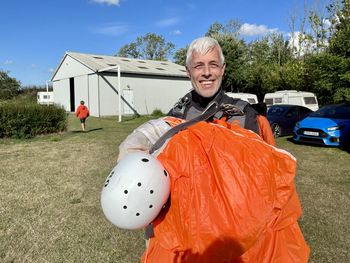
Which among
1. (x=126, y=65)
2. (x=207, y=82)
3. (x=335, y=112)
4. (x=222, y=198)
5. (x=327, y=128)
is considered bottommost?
(x=327, y=128)

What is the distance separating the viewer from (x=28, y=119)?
15.0m

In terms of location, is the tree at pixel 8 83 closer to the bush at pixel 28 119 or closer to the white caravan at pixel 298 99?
the bush at pixel 28 119

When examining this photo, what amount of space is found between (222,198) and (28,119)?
15042mm

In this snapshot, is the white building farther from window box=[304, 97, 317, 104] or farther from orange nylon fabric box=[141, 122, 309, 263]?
orange nylon fabric box=[141, 122, 309, 263]

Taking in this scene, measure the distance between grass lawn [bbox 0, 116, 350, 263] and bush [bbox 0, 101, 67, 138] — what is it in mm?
4314

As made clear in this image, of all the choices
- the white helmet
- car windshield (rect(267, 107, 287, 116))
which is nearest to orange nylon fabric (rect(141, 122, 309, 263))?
the white helmet

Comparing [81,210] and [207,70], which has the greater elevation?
[207,70]

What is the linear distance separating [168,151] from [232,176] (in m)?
0.33

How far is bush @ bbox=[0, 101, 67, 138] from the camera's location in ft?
47.3

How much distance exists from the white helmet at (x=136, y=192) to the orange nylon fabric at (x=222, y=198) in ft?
0.28

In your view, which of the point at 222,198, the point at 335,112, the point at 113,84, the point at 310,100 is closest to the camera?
the point at 222,198

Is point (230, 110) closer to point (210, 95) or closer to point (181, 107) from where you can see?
point (210, 95)

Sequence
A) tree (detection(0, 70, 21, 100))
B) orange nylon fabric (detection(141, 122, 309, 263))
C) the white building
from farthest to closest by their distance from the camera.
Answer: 1. tree (detection(0, 70, 21, 100))
2. the white building
3. orange nylon fabric (detection(141, 122, 309, 263))

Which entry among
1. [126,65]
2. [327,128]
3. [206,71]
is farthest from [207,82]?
[126,65]
